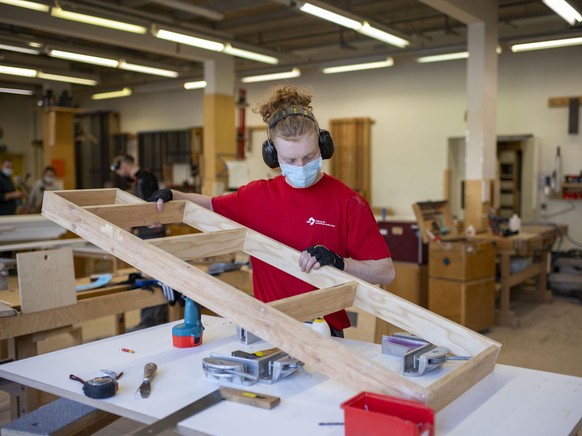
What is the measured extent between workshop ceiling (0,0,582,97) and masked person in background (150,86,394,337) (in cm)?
Result: 438

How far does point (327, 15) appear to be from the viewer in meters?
6.37

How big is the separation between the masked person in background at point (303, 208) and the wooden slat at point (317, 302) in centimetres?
18

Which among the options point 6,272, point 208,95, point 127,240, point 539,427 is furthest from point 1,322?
point 208,95

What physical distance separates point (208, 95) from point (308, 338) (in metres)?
8.02

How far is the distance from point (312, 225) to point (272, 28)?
7817 mm

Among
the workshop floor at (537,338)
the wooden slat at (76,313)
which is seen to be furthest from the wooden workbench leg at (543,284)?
the wooden slat at (76,313)

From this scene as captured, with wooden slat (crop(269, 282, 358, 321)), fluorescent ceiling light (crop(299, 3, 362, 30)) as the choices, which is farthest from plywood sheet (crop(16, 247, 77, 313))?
fluorescent ceiling light (crop(299, 3, 362, 30))

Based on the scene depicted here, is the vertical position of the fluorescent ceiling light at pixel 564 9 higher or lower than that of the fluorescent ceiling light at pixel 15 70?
higher

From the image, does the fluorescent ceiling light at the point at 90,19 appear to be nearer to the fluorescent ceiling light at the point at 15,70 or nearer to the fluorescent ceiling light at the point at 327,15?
the fluorescent ceiling light at the point at 327,15

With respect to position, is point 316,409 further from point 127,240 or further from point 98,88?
point 98,88

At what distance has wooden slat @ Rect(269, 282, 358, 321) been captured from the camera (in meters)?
1.63

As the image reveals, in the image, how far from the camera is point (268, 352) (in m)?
1.90

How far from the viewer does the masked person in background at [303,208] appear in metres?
2.08

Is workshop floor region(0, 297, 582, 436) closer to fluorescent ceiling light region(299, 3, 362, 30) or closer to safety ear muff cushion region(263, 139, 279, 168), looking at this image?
safety ear muff cushion region(263, 139, 279, 168)
